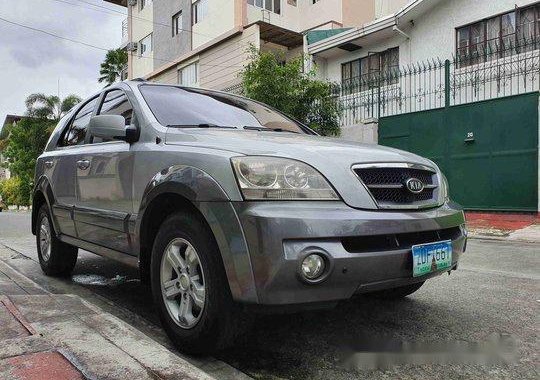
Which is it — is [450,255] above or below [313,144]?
below

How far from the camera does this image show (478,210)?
11.6m

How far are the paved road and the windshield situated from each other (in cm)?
138

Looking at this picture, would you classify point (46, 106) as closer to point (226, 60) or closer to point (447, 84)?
point (226, 60)

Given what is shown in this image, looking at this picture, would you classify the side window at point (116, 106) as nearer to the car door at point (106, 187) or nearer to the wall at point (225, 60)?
the car door at point (106, 187)

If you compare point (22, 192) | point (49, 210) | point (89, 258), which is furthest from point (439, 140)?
point (22, 192)

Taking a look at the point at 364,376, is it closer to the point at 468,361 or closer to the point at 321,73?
the point at 468,361

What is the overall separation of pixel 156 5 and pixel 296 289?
2772cm

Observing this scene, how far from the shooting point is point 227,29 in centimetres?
2131

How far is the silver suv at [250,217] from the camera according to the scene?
2.25 meters

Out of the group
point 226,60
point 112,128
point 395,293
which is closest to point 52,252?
point 112,128

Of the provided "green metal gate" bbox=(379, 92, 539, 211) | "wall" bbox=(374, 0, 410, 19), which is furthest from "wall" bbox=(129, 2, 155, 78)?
"green metal gate" bbox=(379, 92, 539, 211)

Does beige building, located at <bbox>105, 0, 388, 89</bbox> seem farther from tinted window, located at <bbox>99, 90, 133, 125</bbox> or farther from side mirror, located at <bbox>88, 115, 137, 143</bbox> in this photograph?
side mirror, located at <bbox>88, 115, 137, 143</bbox>

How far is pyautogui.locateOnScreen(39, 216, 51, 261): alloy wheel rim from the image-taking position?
495 centimetres

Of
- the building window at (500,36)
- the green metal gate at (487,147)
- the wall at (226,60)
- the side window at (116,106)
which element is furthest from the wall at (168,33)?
the side window at (116,106)
